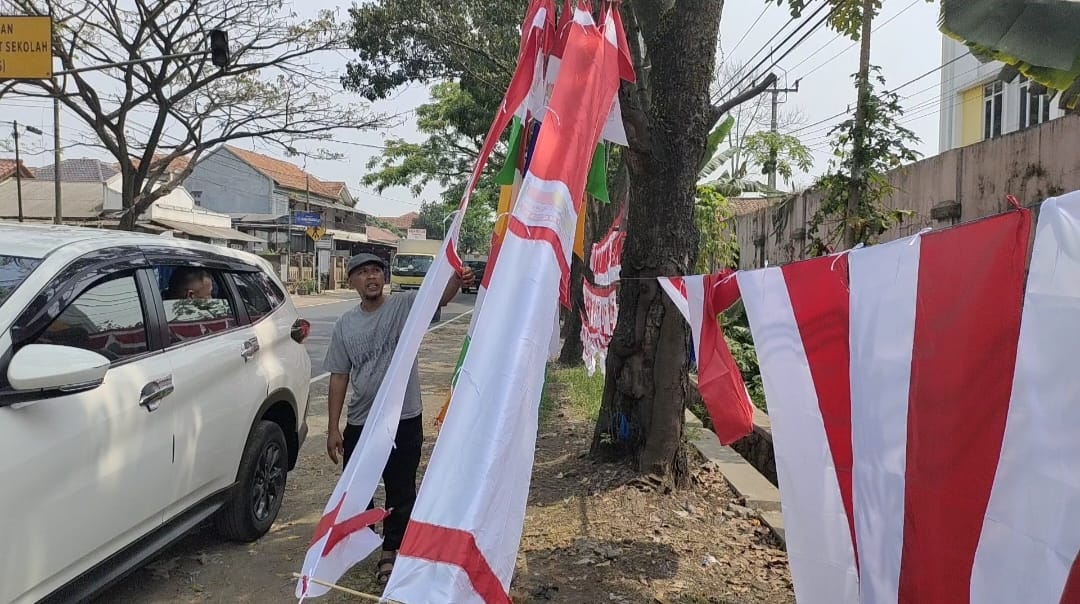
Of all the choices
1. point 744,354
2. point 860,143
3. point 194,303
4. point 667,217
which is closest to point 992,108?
point 744,354

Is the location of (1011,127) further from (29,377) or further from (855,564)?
(29,377)

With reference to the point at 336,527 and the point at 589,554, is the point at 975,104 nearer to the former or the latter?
the point at 589,554

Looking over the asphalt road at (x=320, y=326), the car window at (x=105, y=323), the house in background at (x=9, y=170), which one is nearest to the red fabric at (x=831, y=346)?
the car window at (x=105, y=323)

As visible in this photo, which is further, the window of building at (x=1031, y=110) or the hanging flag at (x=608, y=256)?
the window of building at (x=1031, y=110)

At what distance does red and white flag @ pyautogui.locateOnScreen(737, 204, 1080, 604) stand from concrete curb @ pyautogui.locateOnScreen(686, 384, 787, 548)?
174 centimetres

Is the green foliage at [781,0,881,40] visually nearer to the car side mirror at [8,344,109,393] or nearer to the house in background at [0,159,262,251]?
the car side mirror at [8,344,109,393]

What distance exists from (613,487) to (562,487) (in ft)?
1.41

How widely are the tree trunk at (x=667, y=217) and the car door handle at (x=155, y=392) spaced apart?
3053 millimetres

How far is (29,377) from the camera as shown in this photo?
254 cm

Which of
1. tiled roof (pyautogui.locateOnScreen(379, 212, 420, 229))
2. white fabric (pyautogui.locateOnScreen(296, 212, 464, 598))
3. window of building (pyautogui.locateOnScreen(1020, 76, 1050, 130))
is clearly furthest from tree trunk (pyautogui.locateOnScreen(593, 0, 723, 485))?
tiled roof (pyautogui.locateOnScreen(379, 212, 420, 229))

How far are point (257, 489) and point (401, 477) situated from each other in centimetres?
116

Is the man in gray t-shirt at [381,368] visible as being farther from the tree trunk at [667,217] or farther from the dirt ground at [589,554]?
the tree trunk at [667,217]

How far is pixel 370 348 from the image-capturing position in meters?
3.99

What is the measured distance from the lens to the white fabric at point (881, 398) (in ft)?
7.22
